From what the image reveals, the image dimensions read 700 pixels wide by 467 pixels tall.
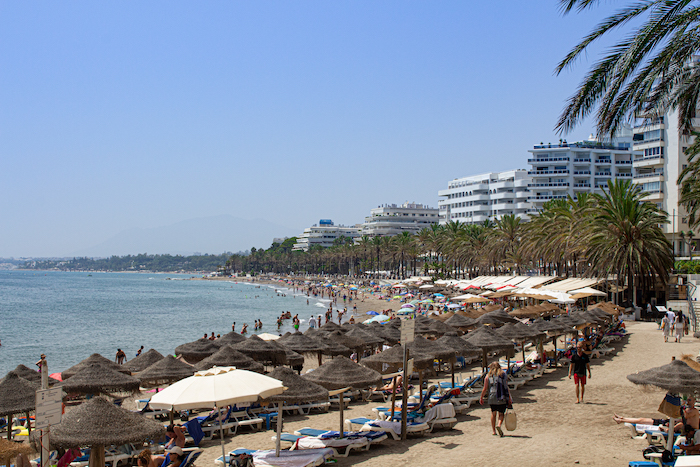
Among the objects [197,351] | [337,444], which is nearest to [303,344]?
[197,351]

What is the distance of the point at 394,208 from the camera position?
178750 millimetres

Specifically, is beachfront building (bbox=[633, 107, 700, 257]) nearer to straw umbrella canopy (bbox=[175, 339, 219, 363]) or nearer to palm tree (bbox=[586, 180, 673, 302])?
palm tree (bbox=[586, 180, 673, 302])

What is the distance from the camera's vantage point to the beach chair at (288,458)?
8.81 m

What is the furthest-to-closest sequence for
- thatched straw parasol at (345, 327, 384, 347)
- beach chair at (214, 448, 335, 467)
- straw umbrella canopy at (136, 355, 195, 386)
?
thatched straw parasol at (345, 327, 384, 347)
straw umbrella canopy at (136, 355, 195, 386)
beach chair at (214, 448, 335, 467)

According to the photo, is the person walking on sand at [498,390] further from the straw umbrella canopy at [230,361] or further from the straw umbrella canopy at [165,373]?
the straw umbrella canopy at [165,373]

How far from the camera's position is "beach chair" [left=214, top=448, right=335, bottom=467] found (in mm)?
8812

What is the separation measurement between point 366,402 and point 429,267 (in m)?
77.9

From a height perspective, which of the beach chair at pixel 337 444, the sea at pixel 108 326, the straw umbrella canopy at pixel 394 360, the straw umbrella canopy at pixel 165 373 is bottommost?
the sea at pixel 108 326

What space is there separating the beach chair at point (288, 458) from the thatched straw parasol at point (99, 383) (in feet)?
12.2

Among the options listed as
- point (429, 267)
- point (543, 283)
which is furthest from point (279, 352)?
point (429, 267)

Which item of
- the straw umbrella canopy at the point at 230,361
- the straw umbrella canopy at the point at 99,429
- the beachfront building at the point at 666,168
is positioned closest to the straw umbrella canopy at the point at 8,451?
the straw umbrella canopy at the point at 99,429

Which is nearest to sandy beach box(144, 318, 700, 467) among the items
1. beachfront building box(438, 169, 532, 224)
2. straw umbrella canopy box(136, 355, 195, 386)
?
straw umbrella canopy box(136, 355, 195, 386)

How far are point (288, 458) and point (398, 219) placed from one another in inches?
6529

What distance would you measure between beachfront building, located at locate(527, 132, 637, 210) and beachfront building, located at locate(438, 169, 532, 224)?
3.93m
